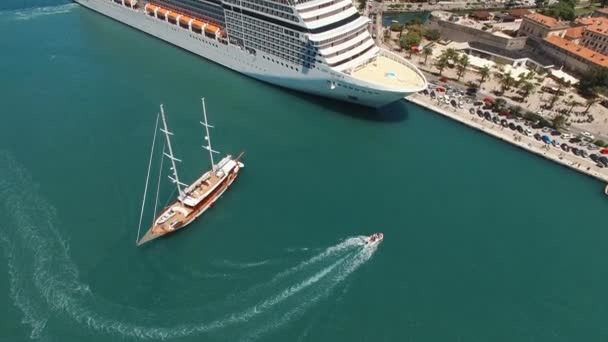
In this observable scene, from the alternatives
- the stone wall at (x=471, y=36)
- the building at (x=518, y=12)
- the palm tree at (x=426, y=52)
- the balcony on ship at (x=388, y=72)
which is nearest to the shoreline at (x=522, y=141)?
the balcony on ship at (x=388, y=72)

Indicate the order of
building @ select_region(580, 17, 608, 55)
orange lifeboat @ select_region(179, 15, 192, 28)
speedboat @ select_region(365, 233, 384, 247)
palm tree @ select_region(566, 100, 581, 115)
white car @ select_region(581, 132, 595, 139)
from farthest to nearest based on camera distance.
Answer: building @ select_region(580, 17, 608, 55)
orange lifeboat @ select_region(179, 15, 192, 28)
palm tree @ select_region(566, 100, 581, 115)
white car @ select_region(581, 132, 595, 139)
speedboat @ select_region(365, 233, 384, 247)

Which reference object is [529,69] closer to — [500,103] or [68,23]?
[500,103]

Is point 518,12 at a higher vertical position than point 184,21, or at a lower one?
lower

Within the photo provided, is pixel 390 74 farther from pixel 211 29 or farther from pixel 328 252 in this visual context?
pixel 211 29

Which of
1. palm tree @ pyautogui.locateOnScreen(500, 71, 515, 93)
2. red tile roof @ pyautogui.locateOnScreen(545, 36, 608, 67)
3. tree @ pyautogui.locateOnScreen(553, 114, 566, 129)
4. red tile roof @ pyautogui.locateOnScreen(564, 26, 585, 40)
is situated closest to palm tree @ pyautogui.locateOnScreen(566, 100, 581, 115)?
tree @ pyautogui.locateOnScreen(553, 114, 566, 129)

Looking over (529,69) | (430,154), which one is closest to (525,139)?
(430,154)

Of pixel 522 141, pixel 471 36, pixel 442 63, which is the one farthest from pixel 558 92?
pixel 471 36

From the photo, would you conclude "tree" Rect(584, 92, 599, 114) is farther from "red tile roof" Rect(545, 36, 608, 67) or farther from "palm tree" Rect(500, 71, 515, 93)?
"palm tree" Rect(500, 71, 515, 93)
